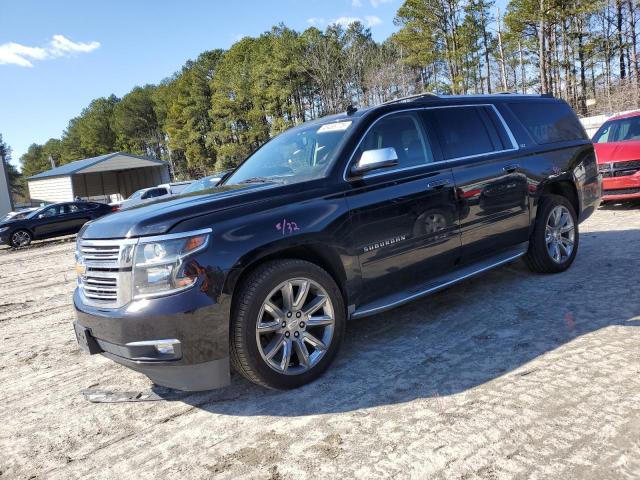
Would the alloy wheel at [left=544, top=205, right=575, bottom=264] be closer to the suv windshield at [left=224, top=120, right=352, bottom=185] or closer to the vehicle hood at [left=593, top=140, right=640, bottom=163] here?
the suv windshield at [left=224, top=120, right=352, bottom=185]

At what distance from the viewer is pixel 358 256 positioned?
3.60 meters

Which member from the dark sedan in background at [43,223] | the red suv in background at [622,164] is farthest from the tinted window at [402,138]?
the dark sedan in background at [43,223]

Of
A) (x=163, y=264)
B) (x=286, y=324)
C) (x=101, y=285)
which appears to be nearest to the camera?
(x=163, y=264)

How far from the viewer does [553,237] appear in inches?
213

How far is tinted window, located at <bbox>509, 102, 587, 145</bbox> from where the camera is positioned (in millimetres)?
5293

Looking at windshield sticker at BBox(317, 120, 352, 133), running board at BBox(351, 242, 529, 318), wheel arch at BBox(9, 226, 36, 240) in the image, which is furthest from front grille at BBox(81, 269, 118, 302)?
wheel arch at BBox(9, 226, 36, 240)

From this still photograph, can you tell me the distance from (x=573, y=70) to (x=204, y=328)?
51.6m

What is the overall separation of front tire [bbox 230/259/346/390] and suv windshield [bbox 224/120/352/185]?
2.59ft

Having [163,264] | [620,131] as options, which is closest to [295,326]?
[163,264]

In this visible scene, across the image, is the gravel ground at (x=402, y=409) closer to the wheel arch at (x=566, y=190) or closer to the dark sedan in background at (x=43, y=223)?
the wheel arch at (x=566, y=190)

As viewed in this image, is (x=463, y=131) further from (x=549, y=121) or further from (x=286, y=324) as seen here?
(x=286, y=324)

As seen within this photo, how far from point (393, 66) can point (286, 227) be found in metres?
54.4

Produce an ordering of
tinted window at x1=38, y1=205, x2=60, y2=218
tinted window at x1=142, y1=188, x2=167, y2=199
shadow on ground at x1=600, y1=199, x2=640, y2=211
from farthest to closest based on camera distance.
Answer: tinted window at x1=142, y1=188, x2=167, y2=199 < tinted window at x1=38, y1=205, x2=60, y2=218 < shadow on ground at x1=600, y1=199, x2=640, y2=211

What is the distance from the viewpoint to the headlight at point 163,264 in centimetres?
287
